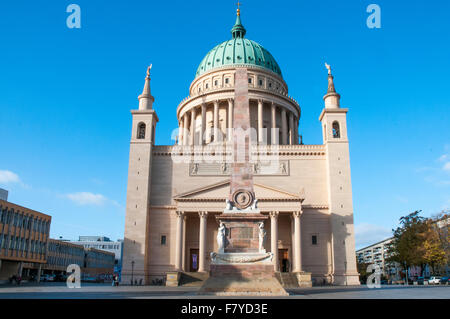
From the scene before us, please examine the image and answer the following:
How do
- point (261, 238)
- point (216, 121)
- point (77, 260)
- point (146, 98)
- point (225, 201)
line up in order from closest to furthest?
1. point (261, 238)
2. point (225, 201)
3. point (146, 98)
4. point (216, 121)
5. point (77, 260)

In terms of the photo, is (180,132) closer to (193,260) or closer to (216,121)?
(216,121)

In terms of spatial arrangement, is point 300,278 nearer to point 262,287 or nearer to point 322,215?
point 322,215

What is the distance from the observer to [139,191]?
50.8 metres

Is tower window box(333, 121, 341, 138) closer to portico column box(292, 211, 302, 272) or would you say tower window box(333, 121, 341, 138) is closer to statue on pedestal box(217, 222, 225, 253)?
portico column box(292, 211, 302, 272)

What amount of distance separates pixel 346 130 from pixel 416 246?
20.0 metres

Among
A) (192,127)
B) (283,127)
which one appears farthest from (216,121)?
(283,127)

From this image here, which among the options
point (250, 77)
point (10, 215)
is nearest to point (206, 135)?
point (250, 77)

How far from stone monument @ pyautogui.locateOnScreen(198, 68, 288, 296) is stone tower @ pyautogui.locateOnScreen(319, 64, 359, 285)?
28.2 metres

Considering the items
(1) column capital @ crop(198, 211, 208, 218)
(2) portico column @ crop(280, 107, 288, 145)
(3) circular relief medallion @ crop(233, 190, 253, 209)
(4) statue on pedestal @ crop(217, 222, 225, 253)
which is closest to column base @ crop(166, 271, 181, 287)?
(1) column capital @ crop(198, 211, 208, 218)

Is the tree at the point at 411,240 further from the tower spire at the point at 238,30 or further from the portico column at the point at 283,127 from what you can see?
the tower spire at the point at 238,30

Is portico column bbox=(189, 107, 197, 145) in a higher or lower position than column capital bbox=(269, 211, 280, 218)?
higher

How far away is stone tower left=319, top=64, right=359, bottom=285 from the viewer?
47.3 meters

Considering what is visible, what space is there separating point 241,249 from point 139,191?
3128 centimetres

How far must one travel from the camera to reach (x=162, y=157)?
5412cm
